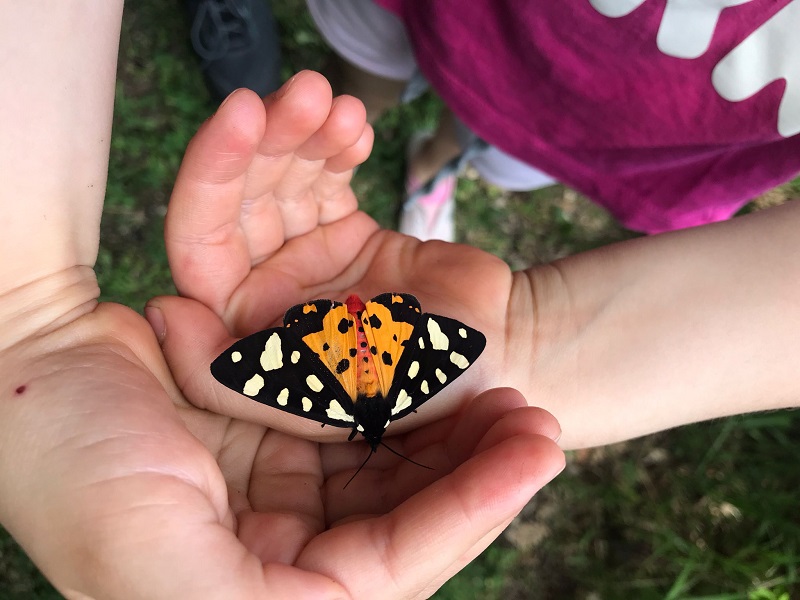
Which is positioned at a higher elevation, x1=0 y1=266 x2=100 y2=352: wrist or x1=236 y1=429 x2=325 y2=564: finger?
x1=0 y1=266 x2=100 y2=352: wrist

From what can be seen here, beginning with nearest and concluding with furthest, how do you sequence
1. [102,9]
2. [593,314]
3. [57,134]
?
[57,134], [102,9], [593,314]

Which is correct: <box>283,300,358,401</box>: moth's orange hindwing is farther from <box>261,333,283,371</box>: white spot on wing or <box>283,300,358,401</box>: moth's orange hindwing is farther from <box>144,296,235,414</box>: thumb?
<box>144,296,235,414</box>: thumb

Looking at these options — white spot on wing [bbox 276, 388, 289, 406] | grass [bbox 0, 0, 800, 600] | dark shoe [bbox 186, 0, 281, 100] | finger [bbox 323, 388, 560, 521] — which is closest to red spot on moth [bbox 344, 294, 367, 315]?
white spot on wing [bbox 276, 388, 289, 406]

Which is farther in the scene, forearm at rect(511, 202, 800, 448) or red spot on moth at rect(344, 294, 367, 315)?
forearm at rect(511, 202, 800, 448)

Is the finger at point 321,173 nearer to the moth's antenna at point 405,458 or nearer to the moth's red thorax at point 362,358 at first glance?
the moth's red thorax at point 362,358

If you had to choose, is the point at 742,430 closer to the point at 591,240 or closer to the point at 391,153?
the point at 591,240

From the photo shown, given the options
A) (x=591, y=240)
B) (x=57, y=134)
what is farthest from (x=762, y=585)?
(x=57, y=134)
